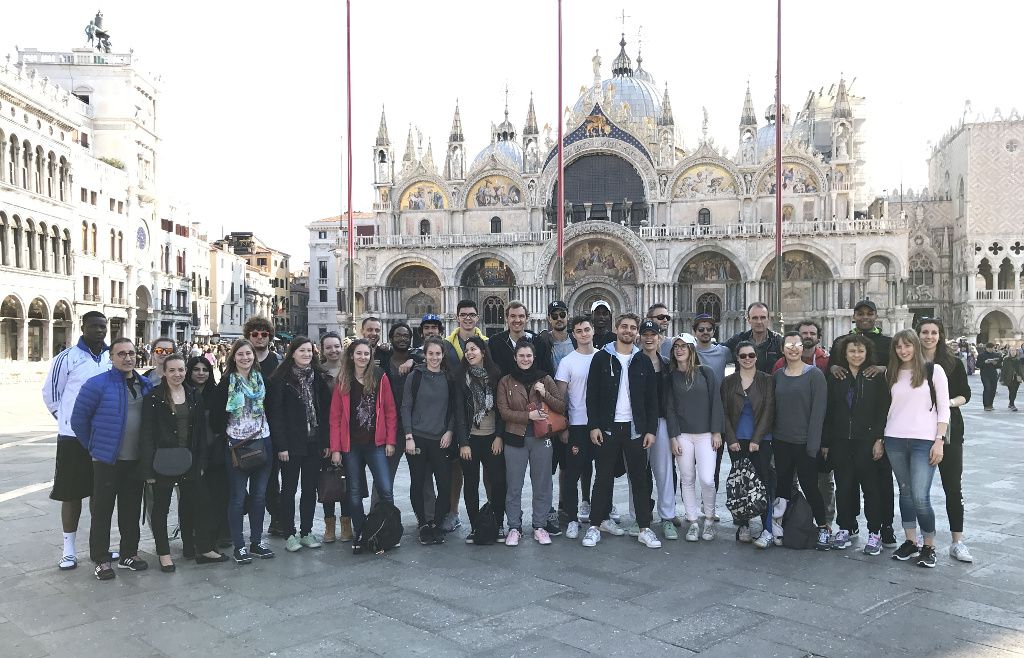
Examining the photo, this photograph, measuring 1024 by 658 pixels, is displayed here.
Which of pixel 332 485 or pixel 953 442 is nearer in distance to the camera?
pixel 953 442

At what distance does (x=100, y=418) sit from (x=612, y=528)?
4384mm

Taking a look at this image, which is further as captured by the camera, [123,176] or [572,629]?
[123,176]

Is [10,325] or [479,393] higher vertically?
[10,325]

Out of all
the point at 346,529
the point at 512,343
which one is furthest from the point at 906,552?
the point at 346,529

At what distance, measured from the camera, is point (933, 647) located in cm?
463

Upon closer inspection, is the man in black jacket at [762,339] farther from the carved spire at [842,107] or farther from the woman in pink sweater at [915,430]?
the carved spire at [842,107]

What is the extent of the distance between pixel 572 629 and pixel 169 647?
95.6 inches

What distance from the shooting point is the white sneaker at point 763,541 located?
21.9 feet

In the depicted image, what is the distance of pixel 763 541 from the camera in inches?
263

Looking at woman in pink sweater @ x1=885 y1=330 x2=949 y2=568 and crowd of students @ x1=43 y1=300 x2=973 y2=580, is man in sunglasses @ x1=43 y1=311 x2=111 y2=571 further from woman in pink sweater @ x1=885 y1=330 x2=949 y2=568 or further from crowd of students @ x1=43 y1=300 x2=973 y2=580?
woman in pink sweater @ x1=885 y1=330 x2=949 y2=568

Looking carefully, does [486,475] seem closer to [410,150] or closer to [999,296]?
[410,150]

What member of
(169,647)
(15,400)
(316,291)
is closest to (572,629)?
(169,647)

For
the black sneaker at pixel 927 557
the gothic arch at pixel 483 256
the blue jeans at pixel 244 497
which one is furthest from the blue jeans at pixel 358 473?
the gothic arch at pixel 483 256

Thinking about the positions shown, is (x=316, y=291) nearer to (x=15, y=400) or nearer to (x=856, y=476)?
(x=15, y=400)
